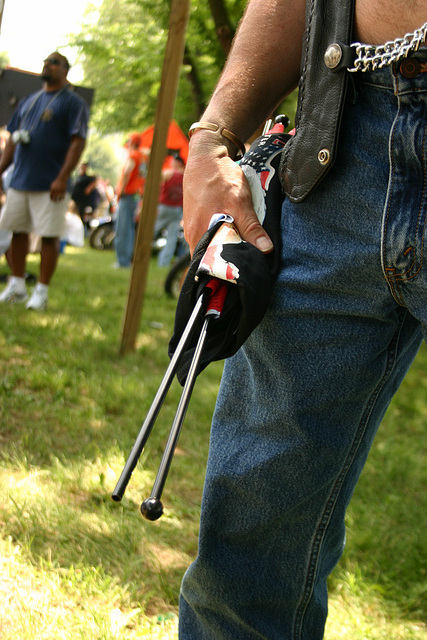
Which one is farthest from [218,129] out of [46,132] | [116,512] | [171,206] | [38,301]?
[171,206]

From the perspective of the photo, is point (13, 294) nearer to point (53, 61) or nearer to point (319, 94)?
point (53, 61)

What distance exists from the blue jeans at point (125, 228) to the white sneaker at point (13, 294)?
14.9 feet

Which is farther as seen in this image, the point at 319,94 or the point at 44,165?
the point at 44,165

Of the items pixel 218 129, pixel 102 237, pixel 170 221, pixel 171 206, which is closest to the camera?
pixel 218 129

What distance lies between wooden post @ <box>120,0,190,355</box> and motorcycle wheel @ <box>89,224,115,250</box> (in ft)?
34.8

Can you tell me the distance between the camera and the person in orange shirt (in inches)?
396

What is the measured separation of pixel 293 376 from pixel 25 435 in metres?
2.03

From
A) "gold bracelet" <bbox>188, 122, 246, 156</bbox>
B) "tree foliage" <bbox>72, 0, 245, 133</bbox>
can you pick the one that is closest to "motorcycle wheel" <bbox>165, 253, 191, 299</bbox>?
"tree foliage" <bbox>72, 0, 245, 133</bbox>

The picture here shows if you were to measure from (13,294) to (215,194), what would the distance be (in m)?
4.91

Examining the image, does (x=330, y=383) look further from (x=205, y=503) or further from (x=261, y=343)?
(x=205, y=503)

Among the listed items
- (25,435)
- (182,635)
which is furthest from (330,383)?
(25,435)

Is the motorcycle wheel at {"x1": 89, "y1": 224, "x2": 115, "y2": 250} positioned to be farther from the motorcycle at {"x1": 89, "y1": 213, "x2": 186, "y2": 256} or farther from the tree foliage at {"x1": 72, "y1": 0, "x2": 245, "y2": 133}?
the tree foliage at {"x1": 72, "y1": 0, "x2": 245, "y2": 133}

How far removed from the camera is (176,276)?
714 centimetres

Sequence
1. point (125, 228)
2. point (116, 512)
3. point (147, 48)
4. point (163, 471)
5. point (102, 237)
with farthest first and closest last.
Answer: point (102, 237) → point (147, 48) → point (125, 228) → point (116, 512) → point (163, 471)
